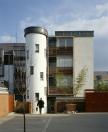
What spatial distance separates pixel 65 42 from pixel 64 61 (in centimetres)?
344

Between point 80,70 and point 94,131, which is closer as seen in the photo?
point 94,131

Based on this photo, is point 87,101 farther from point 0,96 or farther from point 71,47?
point 71,47

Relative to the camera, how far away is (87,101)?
45594 mm

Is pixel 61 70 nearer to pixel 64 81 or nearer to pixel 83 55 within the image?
pixel 64 81

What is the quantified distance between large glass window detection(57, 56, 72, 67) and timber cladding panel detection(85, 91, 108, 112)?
110ft

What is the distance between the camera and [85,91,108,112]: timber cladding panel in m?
45.4

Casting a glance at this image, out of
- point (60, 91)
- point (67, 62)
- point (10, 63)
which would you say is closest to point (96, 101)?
point (60, 91)

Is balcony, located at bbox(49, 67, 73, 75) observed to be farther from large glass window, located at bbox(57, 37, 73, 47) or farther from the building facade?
the building facade

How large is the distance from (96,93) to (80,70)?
35870mm

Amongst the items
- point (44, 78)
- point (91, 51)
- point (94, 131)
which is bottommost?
point (94, 131)

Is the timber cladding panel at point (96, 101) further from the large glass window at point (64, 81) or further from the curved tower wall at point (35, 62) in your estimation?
the large glass window at point (64, 81)

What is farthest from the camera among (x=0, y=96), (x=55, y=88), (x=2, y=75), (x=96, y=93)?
(x=2, y=75)

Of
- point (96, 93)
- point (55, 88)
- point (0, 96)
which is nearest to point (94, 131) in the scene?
point (0, 96)

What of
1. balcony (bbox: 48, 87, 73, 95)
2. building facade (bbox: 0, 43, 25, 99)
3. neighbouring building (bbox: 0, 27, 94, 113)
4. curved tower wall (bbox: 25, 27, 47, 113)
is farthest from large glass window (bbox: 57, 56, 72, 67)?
curved tower wall (bbox: 25, 27, 47, 113)
